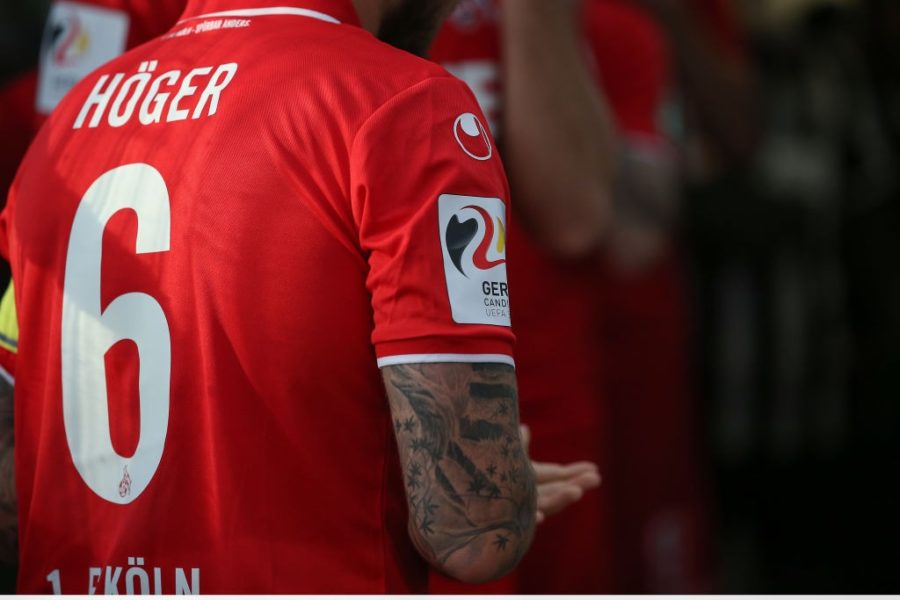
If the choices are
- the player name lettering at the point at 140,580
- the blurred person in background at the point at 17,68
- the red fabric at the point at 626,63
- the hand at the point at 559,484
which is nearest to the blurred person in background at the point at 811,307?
the red fabric at the point at 626,63

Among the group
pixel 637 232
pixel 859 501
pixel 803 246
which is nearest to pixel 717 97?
pixel 637 232

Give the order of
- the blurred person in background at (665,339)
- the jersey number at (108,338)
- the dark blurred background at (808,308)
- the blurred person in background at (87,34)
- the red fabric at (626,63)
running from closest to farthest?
the jersey number at (108,338)
the blurred person in background at (87,34)
the red fabric at (626,63)
the blurred person in background at (665,339)
the dark blurred background at (808,308)

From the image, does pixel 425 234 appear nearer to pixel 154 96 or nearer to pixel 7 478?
pixel 154 96

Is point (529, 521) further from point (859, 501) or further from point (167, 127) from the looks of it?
point (859, 501)

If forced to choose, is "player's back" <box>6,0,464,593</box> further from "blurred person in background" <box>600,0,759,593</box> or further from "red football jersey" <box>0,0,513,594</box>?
"blurred person in background" <box>600,0,759,593</box>

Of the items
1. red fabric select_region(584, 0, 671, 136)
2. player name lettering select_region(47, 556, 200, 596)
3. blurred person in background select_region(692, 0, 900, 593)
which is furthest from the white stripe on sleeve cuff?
blurred person in background select_region(692, 0, 900, 593)

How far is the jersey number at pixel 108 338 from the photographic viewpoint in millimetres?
1465

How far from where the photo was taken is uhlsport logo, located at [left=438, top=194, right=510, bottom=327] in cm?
135

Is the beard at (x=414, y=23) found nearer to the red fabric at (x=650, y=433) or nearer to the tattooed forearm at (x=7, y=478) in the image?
the tattooed forearm at (x=7, y=478)

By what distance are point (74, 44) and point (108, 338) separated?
0.94 meters

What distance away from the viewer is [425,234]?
1.33 meters

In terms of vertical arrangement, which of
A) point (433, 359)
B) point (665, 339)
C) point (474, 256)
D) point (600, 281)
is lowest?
point (433, 359)

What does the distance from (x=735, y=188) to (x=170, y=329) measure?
381 centimetres

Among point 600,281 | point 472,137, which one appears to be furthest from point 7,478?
point 600,281
